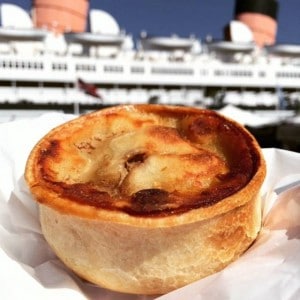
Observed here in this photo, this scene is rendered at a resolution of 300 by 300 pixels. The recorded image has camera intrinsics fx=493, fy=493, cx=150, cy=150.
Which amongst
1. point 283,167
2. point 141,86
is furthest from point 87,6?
point 283,167

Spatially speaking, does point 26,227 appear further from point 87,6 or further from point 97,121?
point 87,6

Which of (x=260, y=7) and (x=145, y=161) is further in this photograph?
(x=260, y=7)

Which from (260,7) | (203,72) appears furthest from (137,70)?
(260,7)

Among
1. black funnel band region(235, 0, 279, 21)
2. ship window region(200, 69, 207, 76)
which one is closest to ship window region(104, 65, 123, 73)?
ship window region(200, 69, 207, 76)

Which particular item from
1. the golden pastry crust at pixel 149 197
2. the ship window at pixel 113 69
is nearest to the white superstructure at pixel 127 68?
the ship window at pixel 113 69

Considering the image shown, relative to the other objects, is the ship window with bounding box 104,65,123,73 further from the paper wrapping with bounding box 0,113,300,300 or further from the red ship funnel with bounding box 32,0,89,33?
the paper wrapping with bounding box 0,113,300,300

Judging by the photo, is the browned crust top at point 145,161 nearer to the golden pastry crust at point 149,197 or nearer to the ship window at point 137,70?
the golden pastry crust at point 149,197

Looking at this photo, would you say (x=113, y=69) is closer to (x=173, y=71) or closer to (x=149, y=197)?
(x=173, y=71)
